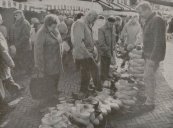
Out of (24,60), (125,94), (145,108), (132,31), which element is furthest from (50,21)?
(132,31)

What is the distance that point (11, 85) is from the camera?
558 cm

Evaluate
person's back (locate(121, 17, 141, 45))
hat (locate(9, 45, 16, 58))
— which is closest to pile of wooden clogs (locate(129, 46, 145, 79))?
person's back (locate(121, 17, 141, 45))

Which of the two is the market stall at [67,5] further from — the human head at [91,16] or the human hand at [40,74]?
the human hand at [40,74]

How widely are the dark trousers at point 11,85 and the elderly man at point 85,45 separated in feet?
5.37

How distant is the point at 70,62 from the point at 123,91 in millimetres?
4534

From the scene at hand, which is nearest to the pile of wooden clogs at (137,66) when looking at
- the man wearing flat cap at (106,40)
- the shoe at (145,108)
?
the man wearing flat cap at (106,40)

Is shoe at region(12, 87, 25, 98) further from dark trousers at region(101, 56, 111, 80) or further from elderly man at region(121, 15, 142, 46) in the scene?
elderly man at region(121, 15, 142, 46)

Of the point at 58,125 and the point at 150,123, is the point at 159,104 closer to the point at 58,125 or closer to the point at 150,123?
the point at 150,123

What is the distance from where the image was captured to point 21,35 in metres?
7.34

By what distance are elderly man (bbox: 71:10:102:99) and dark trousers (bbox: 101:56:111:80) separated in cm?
135

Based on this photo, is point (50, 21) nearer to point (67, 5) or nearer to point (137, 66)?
point (137, 66)

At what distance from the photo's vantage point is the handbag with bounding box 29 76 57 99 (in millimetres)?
4656

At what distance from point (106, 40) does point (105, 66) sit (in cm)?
78

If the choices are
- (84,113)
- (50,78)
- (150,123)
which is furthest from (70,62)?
(84,113)
